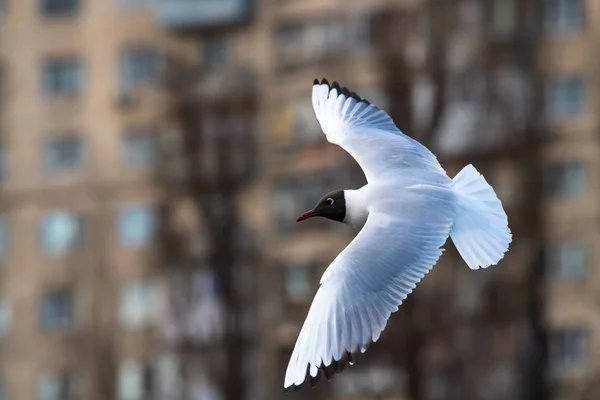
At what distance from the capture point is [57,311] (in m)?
25.8

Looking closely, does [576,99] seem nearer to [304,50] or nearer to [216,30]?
[304,50]

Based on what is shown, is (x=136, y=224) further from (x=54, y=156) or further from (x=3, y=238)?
(x=3, y=238)

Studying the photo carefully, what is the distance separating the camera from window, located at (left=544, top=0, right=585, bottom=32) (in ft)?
71.9

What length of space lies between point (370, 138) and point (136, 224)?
18.4m

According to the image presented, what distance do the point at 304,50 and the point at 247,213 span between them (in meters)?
2.32

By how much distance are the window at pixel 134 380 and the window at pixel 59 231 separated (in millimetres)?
2180

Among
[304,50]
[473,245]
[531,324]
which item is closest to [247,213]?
[304,50]

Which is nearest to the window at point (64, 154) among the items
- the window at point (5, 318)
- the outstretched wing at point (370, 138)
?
the window at point (5, 318)

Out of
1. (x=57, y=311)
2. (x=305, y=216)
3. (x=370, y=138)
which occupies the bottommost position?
(x=57, y=311)

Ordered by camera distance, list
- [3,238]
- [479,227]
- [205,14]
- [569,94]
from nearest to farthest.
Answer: [479,227] < [569,94] < [205,14] < [3,238]

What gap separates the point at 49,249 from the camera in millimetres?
26141

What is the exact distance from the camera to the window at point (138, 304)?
24781 mm

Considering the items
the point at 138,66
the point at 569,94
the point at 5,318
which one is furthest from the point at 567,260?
the point at 5,318

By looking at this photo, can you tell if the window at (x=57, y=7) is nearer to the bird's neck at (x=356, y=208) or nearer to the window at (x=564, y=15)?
the window at (x=564, y=15)
